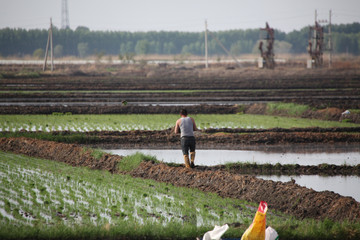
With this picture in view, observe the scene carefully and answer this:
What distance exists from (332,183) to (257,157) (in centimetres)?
438

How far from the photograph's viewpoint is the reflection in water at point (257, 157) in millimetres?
17344

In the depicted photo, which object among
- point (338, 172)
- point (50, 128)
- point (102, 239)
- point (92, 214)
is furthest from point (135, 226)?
point (50, 128)

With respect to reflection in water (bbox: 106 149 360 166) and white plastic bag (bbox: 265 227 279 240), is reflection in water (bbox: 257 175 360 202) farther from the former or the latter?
white plastic bag (bbox: 265 227 279 240)

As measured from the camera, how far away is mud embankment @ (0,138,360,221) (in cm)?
1046

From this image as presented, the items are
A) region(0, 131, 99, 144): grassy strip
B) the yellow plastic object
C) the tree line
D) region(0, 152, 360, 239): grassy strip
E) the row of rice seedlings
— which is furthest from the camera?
the tree line

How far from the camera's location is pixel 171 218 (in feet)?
33.5

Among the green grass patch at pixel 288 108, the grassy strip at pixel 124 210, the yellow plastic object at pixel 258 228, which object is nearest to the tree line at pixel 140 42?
the green grass patch at pixel 288 108

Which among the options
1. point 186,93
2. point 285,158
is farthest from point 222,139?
point 186,93

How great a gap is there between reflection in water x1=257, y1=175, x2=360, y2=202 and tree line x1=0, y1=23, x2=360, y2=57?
133 meters

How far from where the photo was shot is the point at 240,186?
12.5 m

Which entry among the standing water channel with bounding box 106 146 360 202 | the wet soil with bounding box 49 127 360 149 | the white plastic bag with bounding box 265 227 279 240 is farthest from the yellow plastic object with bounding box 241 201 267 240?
the wet soil with bounding box 49 127 360 149

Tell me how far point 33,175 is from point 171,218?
583cm

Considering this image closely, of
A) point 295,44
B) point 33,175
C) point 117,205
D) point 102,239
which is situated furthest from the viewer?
point 295,44

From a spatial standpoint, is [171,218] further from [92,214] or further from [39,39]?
[39,39]
